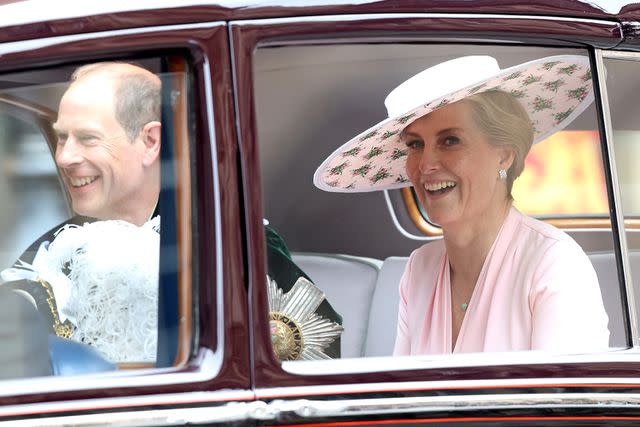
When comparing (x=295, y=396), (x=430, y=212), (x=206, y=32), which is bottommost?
(x=295, y=396)

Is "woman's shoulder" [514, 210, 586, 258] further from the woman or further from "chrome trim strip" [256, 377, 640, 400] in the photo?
"chrome trim strip" [256, 377, 640, 400]

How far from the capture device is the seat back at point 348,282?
3.36 metres

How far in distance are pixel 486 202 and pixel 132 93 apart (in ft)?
3.59

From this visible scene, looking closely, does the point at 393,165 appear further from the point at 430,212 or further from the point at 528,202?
the point at 528,202

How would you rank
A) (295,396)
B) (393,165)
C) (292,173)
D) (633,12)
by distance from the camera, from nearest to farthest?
(295,396) → (633,12) → (393,165) → (292,173)

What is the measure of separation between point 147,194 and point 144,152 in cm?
9

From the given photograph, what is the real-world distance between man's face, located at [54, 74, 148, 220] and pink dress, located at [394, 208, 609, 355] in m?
0.95

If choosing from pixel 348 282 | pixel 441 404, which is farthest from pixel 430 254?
pixel 441 404

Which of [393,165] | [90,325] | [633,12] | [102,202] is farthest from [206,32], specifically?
[393,165]

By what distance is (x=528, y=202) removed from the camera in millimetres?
4191

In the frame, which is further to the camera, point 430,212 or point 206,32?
point 430,212

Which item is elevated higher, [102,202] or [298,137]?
[298,137]

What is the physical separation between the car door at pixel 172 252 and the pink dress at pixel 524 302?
2.55 feet

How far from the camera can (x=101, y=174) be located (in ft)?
6.66
